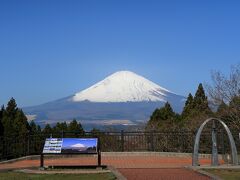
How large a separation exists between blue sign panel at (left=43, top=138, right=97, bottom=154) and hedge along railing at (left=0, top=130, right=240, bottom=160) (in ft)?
17.5

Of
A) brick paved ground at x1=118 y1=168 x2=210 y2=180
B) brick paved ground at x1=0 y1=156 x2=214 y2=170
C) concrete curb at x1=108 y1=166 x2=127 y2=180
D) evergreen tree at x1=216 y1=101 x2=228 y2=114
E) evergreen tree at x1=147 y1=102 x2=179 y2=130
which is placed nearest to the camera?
concrete curb at x1=108 y1=166 x2=127 y2=180

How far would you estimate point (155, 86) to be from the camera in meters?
188

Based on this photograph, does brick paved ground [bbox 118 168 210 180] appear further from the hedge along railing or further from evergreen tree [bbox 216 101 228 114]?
evergreen tree [bbox 216 101 228 114]

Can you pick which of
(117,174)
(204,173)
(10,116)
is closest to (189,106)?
(10,116)

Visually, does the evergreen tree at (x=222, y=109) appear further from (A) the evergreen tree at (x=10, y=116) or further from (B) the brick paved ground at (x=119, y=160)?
(A) the evergreen tree at (x=10, y=116)

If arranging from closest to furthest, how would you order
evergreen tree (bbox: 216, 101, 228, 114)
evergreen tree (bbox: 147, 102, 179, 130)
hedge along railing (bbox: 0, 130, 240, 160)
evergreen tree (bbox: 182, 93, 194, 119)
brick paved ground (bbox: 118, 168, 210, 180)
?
1. brick paved ground (bbox: 118, 168, 210, 180)
2. hedge along railing (bbox: 0, 130, 240, 160)
3. evergreen tree (bbox: 216, 101, 228, 114)
4. evergreen tree (bbox: 147, 102, 179, 130)
5. evergreen tree (bbox: 182, 93, 194, 119)

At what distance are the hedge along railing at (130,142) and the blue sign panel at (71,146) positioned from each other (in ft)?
17.5

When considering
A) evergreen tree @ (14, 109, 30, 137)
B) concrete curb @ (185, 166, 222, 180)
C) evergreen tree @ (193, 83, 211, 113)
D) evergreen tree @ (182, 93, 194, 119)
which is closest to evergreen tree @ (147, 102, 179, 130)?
evergreen tree @ (182, 93, 194, 119)

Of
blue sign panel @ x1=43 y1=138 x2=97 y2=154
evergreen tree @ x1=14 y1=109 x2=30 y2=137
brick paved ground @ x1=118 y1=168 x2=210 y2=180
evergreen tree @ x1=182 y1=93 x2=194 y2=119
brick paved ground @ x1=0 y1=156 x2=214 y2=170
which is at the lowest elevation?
brick paved ground @ x1=118 y1=168 x2=210 y2=180

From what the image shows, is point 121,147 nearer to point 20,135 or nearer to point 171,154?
point 171,154

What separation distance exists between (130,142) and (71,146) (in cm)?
891

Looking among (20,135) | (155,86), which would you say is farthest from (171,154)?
(155,86)

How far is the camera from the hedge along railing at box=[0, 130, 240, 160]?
2138 cm

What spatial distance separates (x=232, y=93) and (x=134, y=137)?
29.7ft
